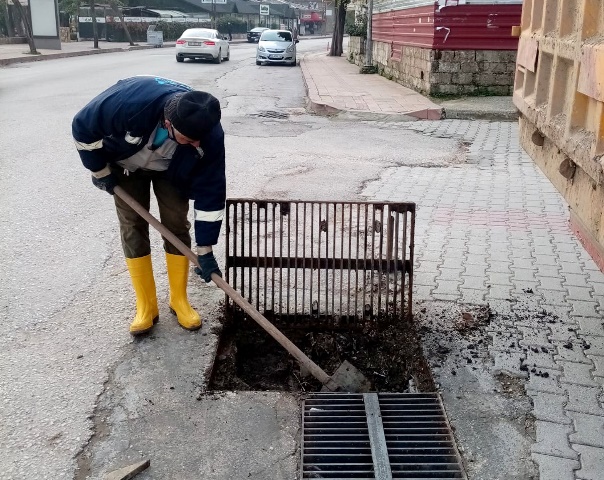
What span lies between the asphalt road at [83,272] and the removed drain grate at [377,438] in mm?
699

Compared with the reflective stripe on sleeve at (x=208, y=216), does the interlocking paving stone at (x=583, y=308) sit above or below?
below

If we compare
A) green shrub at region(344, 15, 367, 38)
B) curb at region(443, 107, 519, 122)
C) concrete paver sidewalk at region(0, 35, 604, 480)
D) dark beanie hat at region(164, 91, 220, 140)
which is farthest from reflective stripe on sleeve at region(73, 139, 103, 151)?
green shrub at region(344, 15, 367, 38)

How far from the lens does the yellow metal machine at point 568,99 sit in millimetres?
2502

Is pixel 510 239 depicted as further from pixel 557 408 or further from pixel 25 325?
pixel 25 325

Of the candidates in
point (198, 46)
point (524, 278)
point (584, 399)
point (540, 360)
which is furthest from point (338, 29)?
point (584, 399)

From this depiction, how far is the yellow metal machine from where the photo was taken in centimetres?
250

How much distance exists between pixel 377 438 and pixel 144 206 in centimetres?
198

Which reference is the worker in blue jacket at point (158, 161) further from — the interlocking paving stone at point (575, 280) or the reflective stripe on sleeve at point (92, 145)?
the interlocking paving stone at point (575, 280)

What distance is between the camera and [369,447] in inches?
119

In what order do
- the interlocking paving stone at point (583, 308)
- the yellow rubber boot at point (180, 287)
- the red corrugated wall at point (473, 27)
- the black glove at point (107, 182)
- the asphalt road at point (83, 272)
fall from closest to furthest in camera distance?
1. the asphalt road at point (83, 272)
2. the black glove at point (107, 182)
3. the yellow rubber boot at point (180, 287)
4. the interlocking paving stone at point (583, 308)
5. the red corrugated wall at point (473, 27)

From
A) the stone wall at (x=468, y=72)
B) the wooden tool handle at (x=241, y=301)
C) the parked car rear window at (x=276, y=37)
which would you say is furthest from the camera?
the parked car rear window at (x=276, y=37)

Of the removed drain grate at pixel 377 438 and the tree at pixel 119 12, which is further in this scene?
the tree at pixel 119 12

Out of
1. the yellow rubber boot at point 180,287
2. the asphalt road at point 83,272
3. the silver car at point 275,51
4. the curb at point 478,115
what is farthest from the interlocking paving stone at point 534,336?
the silver car at point 275,51

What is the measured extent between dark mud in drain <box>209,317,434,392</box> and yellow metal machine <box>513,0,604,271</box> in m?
1.17
